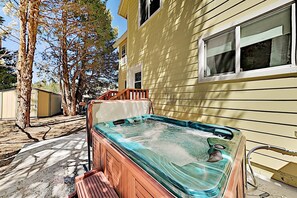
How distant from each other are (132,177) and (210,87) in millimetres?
2549

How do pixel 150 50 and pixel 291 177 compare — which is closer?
pixel 291 177

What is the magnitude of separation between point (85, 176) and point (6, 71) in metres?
19.6

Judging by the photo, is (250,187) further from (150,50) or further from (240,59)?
(150,50)

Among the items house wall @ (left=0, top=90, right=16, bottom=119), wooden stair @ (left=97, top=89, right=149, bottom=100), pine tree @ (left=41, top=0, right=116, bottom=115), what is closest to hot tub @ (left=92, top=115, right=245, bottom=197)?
wooden stair @ (left=97, top=89, right=149, bottom=100)

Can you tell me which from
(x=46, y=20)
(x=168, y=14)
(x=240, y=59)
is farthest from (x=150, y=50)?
(x=46, y=20)

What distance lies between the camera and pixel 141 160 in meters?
1.26

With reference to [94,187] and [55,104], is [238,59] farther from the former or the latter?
[55,104]

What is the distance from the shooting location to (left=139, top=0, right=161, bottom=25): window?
5.37 meters

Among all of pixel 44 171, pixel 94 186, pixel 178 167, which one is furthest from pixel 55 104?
pixel 178 167

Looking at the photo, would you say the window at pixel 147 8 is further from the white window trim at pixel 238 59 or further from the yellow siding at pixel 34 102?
the yellow siding at pixel 34 102

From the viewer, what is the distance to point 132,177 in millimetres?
1325

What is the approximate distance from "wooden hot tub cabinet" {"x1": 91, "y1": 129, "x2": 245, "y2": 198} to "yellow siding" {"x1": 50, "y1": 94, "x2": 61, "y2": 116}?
14.4 meters

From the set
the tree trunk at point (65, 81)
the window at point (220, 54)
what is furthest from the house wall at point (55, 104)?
the window at point (220, 54)

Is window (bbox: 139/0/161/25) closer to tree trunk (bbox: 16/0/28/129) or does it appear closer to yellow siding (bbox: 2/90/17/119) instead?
tree trunk (bbox: 16/0/28/129)
